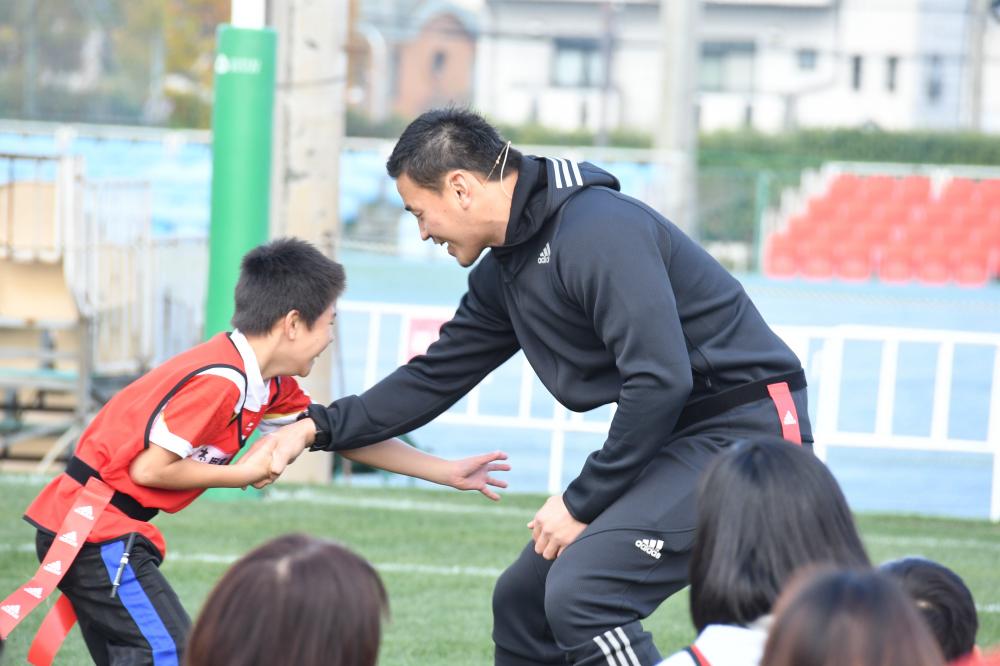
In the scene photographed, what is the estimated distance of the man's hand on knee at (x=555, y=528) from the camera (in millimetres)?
3512

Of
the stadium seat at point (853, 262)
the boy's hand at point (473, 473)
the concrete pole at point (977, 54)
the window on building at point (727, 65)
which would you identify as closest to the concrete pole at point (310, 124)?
the boy's hand at point (473, 473)

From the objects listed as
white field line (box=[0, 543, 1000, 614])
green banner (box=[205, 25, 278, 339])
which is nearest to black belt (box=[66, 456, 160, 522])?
white field line (box=[0, 543, 1000, 614])

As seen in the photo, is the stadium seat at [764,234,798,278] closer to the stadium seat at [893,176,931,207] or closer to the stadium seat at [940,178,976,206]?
the stadium seat at [893,176,931,207]

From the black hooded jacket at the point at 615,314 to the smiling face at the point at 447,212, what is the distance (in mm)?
96

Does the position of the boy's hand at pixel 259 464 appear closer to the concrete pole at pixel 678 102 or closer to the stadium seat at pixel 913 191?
the concrete pole at pixel 678 102

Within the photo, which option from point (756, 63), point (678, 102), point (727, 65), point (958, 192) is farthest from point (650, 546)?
point (756, 63)

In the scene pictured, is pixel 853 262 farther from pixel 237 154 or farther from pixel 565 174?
pixel 565 174

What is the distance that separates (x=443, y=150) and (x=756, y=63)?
51.5 meters

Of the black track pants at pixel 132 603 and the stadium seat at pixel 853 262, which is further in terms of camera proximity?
the stadium seat at pixel 853 262

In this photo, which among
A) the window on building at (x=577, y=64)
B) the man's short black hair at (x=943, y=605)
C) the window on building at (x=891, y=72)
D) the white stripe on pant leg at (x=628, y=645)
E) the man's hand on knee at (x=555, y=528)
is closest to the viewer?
the man's short black hair at (x=943, y=605)

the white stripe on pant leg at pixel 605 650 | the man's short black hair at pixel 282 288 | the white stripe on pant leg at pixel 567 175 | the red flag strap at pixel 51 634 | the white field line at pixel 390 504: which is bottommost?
the white field line at pixel 390 504

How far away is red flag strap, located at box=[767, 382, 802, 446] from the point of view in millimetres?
3559

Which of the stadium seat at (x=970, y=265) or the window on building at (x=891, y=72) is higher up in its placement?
the window on building at (x=891, y=72)

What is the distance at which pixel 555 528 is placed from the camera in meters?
3.52
